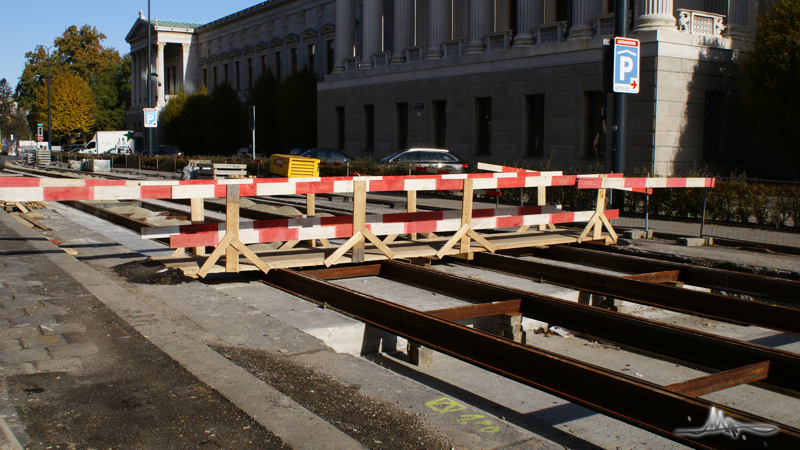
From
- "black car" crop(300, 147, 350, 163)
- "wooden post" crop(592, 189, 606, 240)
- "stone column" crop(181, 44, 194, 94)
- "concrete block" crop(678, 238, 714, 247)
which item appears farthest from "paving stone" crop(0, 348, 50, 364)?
"stone column" crop(181, 44, 194, 94)

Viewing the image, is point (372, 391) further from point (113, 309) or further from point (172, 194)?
point (172, 194)

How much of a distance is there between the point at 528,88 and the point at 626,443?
2880 cm

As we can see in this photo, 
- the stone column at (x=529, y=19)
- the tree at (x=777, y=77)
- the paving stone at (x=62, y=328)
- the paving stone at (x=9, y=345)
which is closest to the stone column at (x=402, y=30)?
the stone column at (x=529, y=19)

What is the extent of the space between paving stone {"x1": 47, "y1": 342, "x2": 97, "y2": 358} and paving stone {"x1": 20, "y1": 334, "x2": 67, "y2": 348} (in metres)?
0.12

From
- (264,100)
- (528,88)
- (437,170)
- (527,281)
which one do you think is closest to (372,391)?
(527,281)

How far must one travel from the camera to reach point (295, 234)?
8242 mm

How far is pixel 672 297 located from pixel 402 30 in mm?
35673

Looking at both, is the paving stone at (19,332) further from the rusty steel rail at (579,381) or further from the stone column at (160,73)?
the stone column at (160,73)

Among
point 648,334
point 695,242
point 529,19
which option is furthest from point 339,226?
point 529,19

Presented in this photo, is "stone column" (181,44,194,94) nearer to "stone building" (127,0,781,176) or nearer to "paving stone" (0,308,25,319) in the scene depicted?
"stone building" (127,0,781,176)

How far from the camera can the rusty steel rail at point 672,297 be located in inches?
254

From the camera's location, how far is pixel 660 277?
8391mm

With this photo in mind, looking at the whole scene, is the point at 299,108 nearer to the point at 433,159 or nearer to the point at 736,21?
the point at 433,159

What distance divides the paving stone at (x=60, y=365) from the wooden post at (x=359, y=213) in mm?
3803
